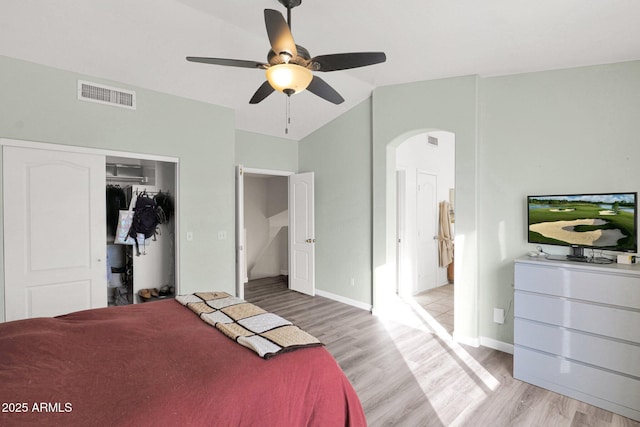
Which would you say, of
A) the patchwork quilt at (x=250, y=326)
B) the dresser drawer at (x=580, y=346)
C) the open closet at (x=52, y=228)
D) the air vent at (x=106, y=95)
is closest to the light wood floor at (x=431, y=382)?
the dresser drawer at (x=580, y=346)

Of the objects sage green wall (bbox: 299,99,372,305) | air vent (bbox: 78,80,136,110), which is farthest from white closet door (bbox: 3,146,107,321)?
sage green wall (bbox: 299,99,372,305)

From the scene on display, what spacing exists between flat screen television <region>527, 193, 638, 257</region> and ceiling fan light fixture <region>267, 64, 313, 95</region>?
95.0 inches

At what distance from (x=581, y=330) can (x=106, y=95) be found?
4.69 metres

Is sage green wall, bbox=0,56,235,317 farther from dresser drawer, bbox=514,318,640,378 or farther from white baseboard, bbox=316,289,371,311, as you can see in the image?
dresser drawer, bbox=514,318,640,378

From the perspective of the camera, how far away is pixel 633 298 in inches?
88.7

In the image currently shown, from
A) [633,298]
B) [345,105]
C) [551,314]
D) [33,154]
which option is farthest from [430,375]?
[33,154]

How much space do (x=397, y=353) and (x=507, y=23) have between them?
2.98 meters

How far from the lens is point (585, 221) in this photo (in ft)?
8.86

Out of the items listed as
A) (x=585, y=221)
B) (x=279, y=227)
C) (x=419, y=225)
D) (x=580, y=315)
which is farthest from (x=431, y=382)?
(x=279, y=227)

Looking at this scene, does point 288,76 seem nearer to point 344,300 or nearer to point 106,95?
point 106,95

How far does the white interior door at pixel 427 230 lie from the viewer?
5.41 m

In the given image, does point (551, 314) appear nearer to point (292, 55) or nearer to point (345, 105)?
point (292, 55)

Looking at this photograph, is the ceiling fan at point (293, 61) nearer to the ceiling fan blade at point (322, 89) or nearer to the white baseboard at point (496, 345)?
the ceiling fan blade at point (322, 89)

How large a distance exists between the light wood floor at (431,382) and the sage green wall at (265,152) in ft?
7.96
